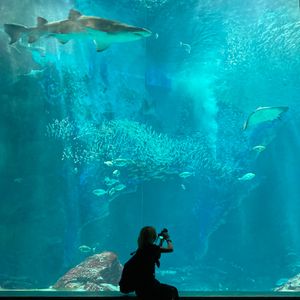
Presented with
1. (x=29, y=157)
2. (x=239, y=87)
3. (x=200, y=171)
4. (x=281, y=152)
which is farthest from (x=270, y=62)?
(x=29, y=157)

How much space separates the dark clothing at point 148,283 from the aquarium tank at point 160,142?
8.52 metres

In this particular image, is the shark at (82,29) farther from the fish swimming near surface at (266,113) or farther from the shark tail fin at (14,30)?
the fish swimming near surface at (266,113)

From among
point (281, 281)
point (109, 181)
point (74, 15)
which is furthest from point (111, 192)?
point (74, 15)

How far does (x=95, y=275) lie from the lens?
8102 mm

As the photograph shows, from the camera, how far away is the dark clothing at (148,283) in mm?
2707

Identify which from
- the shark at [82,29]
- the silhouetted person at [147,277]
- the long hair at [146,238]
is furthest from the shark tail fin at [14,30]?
the silhouetted person at [147,277]

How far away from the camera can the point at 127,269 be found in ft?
8.96

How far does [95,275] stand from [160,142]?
8.21m

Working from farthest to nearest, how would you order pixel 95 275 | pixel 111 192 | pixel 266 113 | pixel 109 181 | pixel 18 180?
pixel 109 181 → pixel 111 192 → pixel 18 180 → pixel 266 113 → pixel 95 275

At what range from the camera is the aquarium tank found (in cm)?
1253

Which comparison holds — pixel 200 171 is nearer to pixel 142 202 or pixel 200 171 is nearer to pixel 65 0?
pixel 142 202

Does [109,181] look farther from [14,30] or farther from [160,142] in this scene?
[14,30]

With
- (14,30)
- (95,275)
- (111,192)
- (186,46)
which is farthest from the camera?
(111,192)

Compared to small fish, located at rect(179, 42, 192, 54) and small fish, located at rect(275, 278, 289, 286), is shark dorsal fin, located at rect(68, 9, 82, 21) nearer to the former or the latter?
small fish, located at rect(179, 42, 192, 54)
